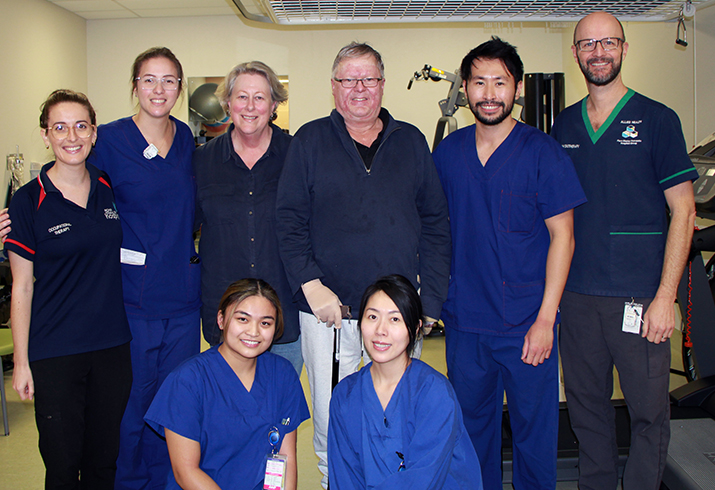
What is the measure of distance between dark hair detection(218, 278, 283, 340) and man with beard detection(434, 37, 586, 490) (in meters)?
0.64

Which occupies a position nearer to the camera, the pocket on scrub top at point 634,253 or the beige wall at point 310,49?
the pocket on scrub top at point 634,253

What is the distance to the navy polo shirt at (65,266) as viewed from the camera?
1.67 m

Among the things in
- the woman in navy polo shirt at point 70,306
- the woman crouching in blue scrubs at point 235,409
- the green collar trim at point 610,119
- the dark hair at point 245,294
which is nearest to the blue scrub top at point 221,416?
the woman crouching in blue scrubs at point 235,409

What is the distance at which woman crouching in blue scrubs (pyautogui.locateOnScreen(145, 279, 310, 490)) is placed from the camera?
5.38 feet

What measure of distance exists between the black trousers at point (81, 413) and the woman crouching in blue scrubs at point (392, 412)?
0.77 metres

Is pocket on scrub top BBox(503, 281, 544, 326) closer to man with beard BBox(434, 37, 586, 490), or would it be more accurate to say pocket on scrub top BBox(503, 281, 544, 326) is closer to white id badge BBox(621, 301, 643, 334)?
man with beard BBox(434, 37, 586, 490)

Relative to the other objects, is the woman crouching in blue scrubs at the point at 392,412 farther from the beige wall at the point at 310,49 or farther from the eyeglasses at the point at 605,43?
the beige wall at the point at 310,49

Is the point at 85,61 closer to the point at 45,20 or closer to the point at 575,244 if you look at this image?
the point at 45,20

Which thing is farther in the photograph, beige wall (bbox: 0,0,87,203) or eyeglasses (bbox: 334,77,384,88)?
beige wall (bbox: 0,0,87,203)

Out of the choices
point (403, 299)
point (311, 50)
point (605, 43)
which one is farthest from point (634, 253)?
point (311, 50)

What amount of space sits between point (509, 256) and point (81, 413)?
150cm

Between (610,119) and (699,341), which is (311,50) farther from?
(699,341)

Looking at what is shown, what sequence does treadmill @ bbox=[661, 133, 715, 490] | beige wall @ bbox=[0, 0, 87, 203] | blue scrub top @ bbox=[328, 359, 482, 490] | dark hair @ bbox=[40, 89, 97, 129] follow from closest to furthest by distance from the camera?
1. blue scrub top @ bbox=[328, 359, 482, 490]
2. dark hair @ bbox=[40, 89, 97, 129]
3. treadmill @ bbox=[661, 133, 715, 490]
4. beige wall @ bbox=[0, 0, 87, 203]

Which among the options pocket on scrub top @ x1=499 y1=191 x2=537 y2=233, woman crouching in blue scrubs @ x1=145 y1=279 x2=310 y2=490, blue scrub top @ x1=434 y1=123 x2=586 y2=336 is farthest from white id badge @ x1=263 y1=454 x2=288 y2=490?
pocket on scrub top @ x1=499 y1=191 x2=537 y2=233
